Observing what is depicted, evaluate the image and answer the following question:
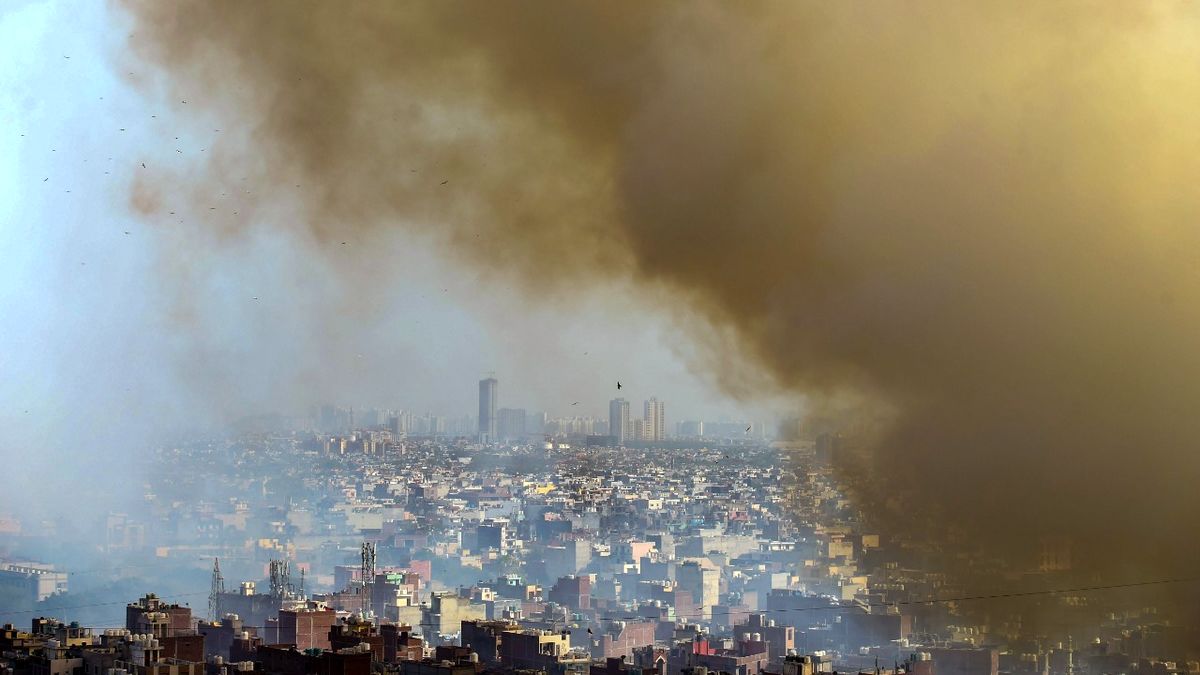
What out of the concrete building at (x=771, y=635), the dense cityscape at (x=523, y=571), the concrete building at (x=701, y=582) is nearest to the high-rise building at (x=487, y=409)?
the dense cityscape at (x=523, y=571)

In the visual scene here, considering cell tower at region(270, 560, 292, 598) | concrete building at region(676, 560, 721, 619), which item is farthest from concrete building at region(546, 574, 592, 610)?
cell tower at region(270, 560, 292, 598)

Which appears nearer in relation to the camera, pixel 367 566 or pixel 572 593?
pixel 572 593

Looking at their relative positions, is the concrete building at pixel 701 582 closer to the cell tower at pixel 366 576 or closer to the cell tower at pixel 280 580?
the cell tower at pixel 366 576

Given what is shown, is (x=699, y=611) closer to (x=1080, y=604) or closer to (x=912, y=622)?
(x=912, y=622)

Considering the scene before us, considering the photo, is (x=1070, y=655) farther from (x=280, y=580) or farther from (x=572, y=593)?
(x=280, y=580)

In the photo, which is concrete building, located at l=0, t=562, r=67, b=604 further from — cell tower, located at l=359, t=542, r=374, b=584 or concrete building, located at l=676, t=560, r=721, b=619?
concrete building, located at l=676, t=560, r=721, b=619

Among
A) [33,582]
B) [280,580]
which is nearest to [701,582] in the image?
[280,580]
